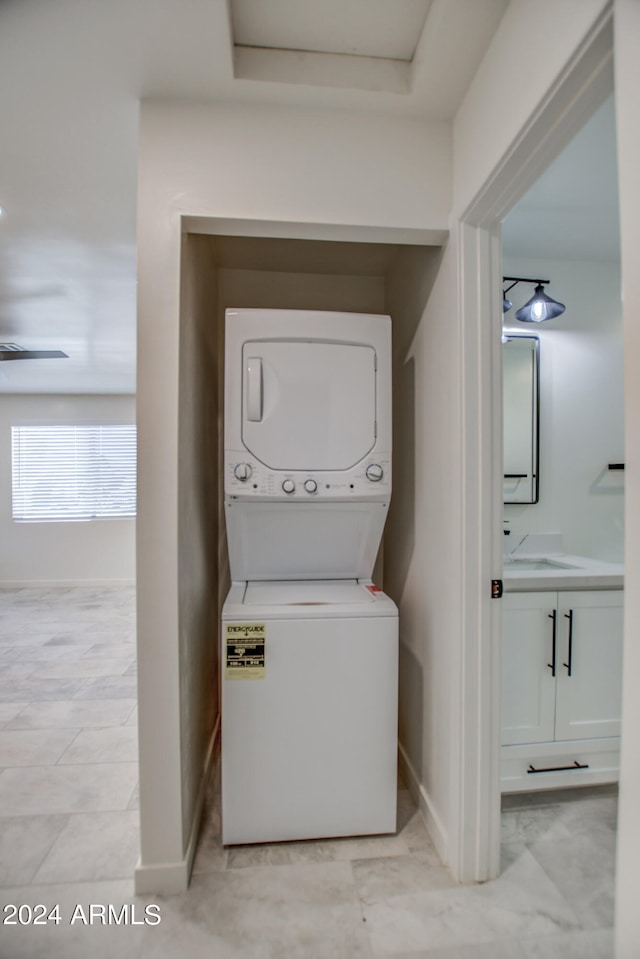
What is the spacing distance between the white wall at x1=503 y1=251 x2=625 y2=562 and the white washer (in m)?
1.21

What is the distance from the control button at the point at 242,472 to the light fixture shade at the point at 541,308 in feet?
5.06

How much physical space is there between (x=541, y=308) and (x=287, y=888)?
2.48m

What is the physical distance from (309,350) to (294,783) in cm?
152

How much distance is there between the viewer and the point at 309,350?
1685 mm

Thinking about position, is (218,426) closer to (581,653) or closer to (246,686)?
(246,686)

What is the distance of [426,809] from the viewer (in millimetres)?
1724

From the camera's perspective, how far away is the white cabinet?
1.89 metres

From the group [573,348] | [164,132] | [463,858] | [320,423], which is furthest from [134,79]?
[463,858]

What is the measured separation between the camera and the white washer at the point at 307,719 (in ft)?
5.11

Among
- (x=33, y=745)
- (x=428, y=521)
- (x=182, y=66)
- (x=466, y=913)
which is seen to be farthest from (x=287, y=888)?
(x=182, y=66)

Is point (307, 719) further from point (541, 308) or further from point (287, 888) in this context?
point (541, 308)

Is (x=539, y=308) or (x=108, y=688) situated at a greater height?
(x=539, y=308)

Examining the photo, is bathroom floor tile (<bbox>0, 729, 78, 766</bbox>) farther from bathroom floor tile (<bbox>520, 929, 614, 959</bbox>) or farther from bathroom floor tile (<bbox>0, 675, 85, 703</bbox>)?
bathroom floor tile (<bbox>520, 929, 614, 959</bbox>)

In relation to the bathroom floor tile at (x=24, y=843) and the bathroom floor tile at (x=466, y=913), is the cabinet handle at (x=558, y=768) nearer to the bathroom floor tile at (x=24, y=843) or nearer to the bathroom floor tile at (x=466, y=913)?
the bathroom floor tile at (x=466, y=913)
